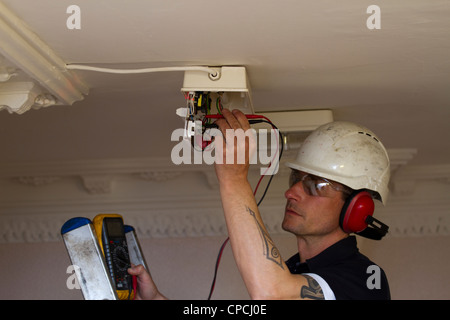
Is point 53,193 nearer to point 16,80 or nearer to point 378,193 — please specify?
point 16,80

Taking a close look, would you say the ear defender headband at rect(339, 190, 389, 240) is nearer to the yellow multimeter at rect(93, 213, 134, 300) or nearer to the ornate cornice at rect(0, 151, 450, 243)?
the yellow multimeter at rect(93, 213, 134, 300)

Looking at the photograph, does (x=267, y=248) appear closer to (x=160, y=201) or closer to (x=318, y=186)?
(x=318, y=186)

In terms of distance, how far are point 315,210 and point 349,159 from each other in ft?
0.71

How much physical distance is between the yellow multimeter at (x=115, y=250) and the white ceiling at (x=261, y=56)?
515mm

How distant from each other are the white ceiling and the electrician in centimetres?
22

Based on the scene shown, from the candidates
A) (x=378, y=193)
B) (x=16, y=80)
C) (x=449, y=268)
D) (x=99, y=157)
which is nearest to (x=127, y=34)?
(x=16, y=80)

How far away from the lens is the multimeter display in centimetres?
168

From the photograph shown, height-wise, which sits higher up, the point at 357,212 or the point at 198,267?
the point at 357,212

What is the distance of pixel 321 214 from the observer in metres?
2.01

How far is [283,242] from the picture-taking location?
3461 mm

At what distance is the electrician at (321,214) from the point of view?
64.8 inches

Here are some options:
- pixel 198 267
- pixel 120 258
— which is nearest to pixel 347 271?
pixel 120 258

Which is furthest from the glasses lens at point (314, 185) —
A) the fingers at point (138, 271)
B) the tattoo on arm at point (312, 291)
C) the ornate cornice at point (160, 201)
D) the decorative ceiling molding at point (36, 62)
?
the ornate cornice at point (160, 201)

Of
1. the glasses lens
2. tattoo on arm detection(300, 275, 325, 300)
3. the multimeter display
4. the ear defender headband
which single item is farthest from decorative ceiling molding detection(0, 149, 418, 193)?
tattoo on arm detection(300, 275, 325, 300)
